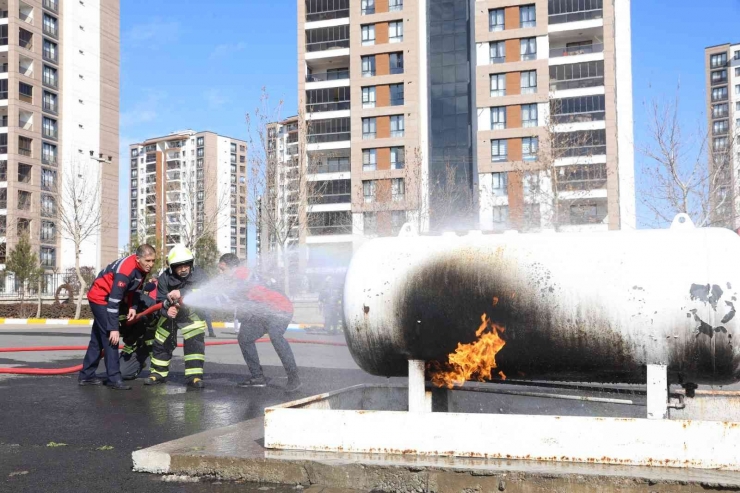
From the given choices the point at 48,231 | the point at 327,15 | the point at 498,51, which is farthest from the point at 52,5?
the point at 498,51

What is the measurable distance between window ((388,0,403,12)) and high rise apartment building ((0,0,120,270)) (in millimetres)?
24698

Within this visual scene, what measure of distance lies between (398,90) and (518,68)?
944 cm

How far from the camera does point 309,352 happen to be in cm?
1345

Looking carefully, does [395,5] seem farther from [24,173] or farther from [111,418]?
[111,418]

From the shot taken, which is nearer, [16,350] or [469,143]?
[16,350]

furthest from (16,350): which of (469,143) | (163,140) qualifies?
(163,140)

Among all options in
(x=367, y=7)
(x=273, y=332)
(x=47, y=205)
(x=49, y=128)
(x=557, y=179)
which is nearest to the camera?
(x=273, y=332)

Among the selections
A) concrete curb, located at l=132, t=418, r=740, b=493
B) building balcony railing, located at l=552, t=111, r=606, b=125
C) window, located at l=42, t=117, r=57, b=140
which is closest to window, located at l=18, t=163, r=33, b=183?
window, located at l=42, t=117, r=57, b=140

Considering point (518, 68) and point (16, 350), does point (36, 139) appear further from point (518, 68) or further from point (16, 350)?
point (16, 350)

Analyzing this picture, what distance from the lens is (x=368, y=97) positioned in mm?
58531

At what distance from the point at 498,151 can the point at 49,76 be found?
37844mm

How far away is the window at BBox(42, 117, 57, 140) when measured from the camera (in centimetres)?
6166

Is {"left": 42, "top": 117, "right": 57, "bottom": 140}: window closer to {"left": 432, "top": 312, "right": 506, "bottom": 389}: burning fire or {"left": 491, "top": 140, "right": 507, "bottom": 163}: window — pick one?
{"left": 491, "top": 140, "right": 507, "bottom": 163}: window

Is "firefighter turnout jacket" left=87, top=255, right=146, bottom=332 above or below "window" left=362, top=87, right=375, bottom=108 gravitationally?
below
